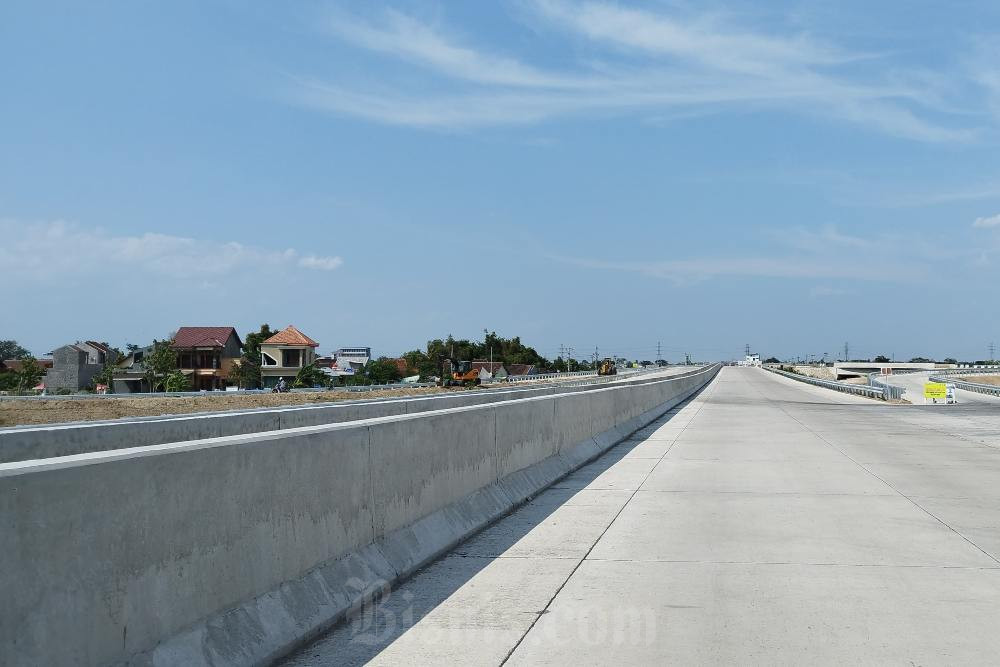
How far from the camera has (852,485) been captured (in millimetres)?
14484

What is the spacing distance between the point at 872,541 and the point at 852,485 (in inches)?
185

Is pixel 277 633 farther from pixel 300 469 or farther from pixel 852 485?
pixel 852 485

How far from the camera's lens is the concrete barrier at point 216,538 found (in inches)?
170

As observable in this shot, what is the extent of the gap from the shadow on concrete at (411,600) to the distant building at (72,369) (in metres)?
121

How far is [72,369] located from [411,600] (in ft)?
417

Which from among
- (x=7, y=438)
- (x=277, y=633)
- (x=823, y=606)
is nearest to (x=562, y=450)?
(x=7, y=438)

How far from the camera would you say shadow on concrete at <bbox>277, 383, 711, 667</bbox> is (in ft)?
20.1

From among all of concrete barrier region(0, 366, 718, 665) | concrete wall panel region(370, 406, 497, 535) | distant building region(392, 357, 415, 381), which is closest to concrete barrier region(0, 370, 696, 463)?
concrete wall panel region(370, 406, 497, 535)

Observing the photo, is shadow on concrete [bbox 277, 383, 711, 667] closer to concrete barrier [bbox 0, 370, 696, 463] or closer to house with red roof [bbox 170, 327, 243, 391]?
concrete barrier [bbox 0, 370, 696, 463]

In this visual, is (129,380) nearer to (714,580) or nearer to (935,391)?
(935,391)

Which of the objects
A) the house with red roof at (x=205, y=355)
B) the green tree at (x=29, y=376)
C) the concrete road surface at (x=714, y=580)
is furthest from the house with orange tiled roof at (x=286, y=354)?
the concrete road surface at (x=714, y=580)

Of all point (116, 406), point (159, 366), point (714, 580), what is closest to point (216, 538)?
point (714, 580)

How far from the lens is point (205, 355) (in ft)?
360

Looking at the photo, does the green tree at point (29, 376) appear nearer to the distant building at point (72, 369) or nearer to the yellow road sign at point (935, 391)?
the distant building at point (72, 369)
